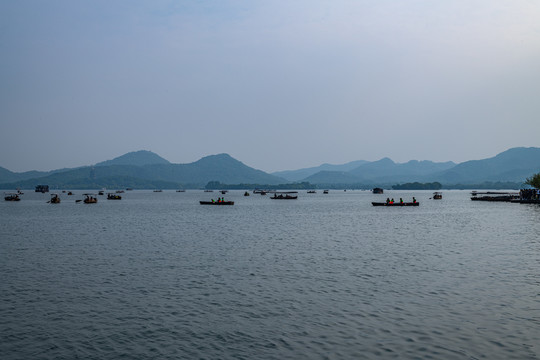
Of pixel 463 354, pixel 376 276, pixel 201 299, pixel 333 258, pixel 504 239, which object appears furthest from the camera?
pixel 504 239

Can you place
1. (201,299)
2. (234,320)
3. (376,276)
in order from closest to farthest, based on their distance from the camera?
(234,320) < (201,299) < (376,276)

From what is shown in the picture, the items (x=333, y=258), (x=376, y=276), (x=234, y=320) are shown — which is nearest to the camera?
(x=234, y=320)

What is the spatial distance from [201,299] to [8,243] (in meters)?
42.7

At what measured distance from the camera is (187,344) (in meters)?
19.2

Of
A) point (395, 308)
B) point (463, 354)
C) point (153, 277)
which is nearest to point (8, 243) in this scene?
point (153, 277)

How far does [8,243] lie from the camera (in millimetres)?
57000

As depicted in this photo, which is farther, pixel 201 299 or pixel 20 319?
pixel 201 299

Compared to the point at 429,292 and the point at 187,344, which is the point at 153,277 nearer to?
the point at 187,344

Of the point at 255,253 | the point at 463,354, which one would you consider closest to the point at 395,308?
the point at 463,354

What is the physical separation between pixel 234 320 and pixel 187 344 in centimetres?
382

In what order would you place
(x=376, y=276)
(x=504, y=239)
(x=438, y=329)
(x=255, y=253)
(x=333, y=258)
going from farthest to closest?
(x=504, y=239), (x=255, y=253), (x=333, y=258), (x=376, y=276), (x=438, y=329)

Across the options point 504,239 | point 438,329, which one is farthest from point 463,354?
point 504,239

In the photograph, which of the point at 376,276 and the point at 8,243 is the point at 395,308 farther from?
the point at 8,243

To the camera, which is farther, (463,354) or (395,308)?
(395,308)
